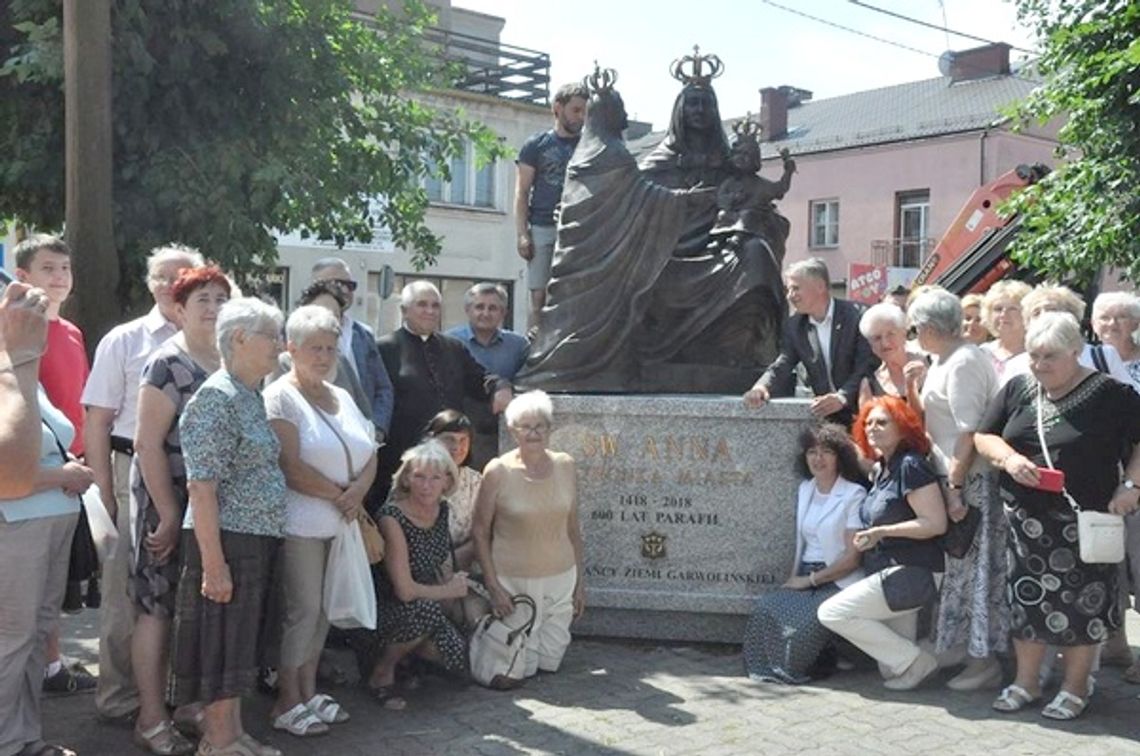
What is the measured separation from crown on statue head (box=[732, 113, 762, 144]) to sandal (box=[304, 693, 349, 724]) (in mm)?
3808

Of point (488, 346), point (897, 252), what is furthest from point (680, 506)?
point (897, 252)

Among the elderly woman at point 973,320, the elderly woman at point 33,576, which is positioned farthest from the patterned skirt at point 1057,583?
the elderly woman at point 33,576

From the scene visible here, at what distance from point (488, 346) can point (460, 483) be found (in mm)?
1373

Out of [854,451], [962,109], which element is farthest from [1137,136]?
[962,109]

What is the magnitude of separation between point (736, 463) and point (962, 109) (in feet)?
92.5

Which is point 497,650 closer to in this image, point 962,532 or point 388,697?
point 388,697

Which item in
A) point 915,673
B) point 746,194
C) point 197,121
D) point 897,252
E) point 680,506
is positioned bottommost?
point 915,673

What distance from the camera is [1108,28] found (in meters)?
10.4

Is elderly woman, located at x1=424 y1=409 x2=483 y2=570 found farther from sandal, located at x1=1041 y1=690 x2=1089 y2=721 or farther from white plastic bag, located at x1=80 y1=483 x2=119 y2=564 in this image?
sandal, located at x1=1041 y1=690 x2=1089 y2=721

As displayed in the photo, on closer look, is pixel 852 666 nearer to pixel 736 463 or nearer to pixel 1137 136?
pixel 736 463

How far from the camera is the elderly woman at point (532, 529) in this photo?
5.98m

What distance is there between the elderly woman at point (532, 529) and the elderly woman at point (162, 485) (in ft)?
5.14

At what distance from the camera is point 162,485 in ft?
15.3

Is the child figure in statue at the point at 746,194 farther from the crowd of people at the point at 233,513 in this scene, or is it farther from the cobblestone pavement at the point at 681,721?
the cobblestone pavement at the point at 681,721
